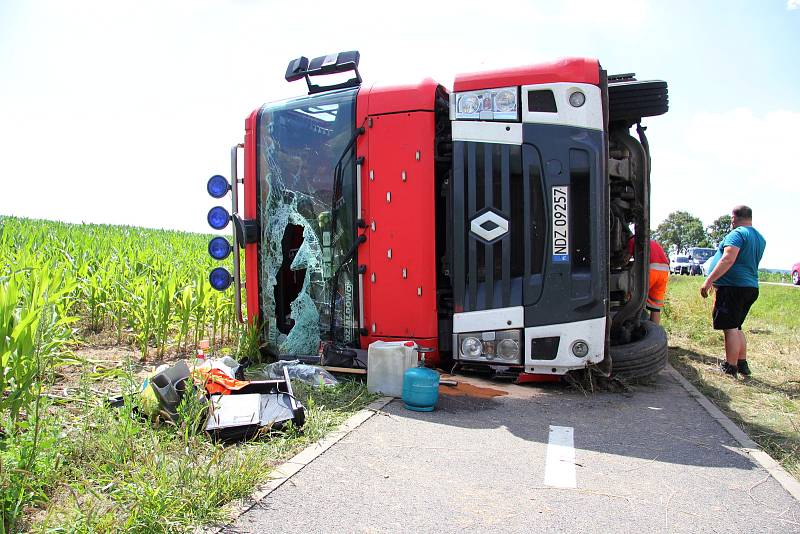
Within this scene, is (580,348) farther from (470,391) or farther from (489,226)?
(489,226)

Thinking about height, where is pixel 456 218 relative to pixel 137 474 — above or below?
above

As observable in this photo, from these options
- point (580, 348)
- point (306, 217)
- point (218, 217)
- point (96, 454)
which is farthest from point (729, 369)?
point (96, 454)

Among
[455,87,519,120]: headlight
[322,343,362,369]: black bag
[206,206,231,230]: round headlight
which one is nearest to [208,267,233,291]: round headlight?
[206,206,231,230]: round headlight

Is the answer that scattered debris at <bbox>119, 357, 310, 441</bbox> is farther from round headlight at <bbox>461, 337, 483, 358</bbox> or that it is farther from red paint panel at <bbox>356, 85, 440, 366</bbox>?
round headlight at <bbox>461, 337, 483, 358</bbox>

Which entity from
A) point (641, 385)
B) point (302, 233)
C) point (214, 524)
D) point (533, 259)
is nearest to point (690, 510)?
point (214, 524)

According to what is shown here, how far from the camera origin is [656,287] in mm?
7684

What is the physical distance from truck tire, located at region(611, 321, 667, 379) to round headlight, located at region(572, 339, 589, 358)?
673 millimetres

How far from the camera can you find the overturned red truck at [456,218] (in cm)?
498

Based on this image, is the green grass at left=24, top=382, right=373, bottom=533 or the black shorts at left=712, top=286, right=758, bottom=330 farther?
the black shorts at left=712, top=286, right=758, bottom=330

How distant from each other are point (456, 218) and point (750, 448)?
269 centimetres

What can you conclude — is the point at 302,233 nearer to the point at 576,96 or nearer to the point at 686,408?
the point at 576,96

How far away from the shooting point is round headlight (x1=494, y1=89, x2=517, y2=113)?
504cm

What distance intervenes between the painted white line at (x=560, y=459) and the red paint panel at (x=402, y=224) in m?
1.59

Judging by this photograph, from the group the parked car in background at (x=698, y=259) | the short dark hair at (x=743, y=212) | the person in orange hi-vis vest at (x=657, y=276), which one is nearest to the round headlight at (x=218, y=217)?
the person in orange hi-vis vest at (x=657, y=276)
